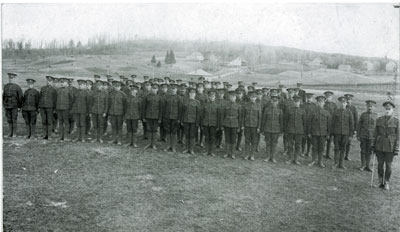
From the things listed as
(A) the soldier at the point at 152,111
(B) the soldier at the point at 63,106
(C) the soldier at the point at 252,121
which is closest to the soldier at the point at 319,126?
(C) the soldier at the point at 252,121

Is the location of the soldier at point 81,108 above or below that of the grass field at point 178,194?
above

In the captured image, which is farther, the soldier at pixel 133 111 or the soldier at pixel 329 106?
the soldier at pixel 133 111

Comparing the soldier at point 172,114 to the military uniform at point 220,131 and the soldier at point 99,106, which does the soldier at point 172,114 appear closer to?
the military uniform at point 220,131

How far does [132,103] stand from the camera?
804 centimetres

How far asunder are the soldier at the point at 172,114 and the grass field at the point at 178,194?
63cm

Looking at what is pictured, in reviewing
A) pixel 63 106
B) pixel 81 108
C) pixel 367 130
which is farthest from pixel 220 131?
pixel 63 106

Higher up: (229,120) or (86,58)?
(86,58)

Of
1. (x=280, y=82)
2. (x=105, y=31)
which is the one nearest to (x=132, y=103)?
(x=105, y=31)

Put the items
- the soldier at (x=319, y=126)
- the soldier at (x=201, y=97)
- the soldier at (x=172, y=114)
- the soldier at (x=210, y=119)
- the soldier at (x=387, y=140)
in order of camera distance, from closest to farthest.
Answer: the soldier at (x=387, y=140)
the soldier at (x=319, y=126)
the soldier at (x=210, y=119)
the soldier at (x=172, y=114)
the soldier at (x=201, y=97)

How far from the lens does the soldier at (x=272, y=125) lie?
7.48 m

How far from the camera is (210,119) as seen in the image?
7.74 meters

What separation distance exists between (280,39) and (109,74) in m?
6.41

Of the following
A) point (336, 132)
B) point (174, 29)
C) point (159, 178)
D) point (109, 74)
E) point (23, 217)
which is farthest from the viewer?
point (109, 74)

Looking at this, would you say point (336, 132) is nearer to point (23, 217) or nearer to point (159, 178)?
point (159, 178)
